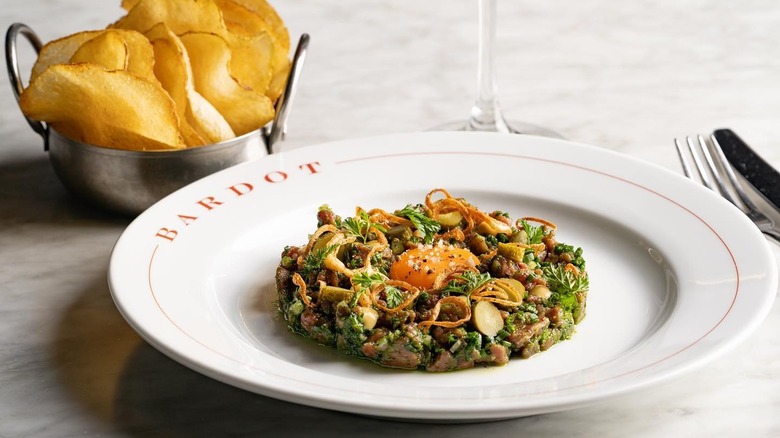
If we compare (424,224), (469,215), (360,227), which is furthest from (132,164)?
(469,215)

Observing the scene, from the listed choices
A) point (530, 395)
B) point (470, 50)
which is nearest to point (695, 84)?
point (470, 50)

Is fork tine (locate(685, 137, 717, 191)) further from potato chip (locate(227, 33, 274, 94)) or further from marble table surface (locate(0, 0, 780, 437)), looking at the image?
potato chip (locate(227, 33, 274, 94))

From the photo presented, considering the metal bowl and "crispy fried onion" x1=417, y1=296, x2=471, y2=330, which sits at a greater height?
"crispy fried onion" x1=417, y1=296, x2=471, y2=330

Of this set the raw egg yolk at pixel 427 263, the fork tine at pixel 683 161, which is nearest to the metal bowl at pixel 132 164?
the raw egg yolk at pixel 427 263

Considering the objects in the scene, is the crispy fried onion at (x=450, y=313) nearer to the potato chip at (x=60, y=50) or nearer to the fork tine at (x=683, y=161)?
the fork tine at (x=683, y=161)

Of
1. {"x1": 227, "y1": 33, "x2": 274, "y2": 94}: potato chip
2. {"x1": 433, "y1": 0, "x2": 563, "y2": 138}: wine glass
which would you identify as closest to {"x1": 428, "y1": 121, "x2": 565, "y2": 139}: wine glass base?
{"x1": 433, "y1": 0, "x2": 563, "y2": 138}: wine glass

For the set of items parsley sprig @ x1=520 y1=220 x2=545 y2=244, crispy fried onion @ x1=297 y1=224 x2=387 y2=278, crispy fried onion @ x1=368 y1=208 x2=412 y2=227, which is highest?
parsley sprig @ x1=520 y1=220 x2=545 y2=244
